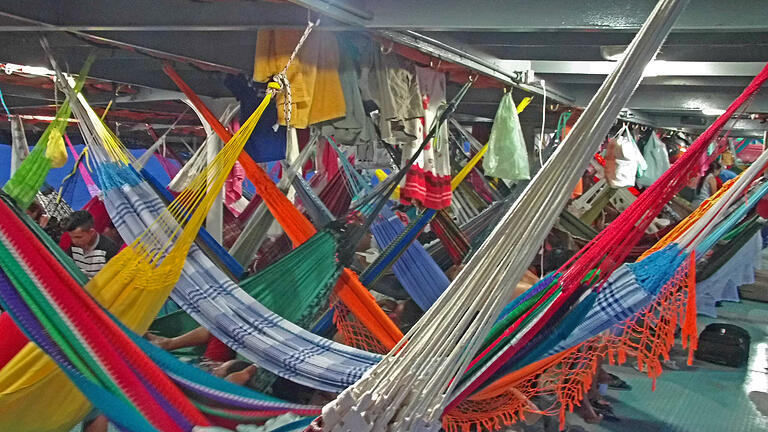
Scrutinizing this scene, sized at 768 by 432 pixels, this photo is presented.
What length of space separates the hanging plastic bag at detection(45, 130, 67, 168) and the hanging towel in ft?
2.01

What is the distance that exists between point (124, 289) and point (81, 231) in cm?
125

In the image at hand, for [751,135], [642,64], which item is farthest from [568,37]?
[751,135]

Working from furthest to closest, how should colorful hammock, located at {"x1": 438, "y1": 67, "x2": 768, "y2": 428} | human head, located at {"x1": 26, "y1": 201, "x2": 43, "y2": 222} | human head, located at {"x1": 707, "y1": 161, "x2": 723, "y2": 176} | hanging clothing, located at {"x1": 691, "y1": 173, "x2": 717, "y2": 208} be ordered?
hanging clothing, located at {"x1": 691, "y1": 173, "x2": 717, "y2": 208}
human head, located at {"x1": 707, "y1": 161, "x2": 723, "y2": 176}
human head, located at {"x1": 26, "y1": 201, "x2": 43, "y2": 222}
colorful hammock, located at {"x1": 438, "y1": 67, "x2": 768, "y2": 428}

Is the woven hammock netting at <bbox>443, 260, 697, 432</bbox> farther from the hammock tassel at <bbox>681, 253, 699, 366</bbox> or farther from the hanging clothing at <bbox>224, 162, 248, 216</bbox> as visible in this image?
the hanging clothing at <bbox>224, 162, 248, 216</bbox>

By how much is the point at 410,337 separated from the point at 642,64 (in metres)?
0.57

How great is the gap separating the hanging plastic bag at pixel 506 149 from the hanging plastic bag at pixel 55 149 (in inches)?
64.8

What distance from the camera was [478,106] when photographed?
371 centimetres

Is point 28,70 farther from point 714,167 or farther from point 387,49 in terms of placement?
point 714,167

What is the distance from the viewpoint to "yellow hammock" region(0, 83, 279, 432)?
144 centimetres

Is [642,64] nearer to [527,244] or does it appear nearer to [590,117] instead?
[590,117]

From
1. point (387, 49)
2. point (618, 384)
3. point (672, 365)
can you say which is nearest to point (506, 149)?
point (387, 49)

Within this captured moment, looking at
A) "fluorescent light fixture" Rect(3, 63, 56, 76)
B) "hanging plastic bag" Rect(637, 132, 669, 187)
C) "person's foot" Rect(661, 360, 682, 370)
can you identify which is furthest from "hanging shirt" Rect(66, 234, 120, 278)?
"hanging plastic bag" Rect(637, 132, 669, 187)

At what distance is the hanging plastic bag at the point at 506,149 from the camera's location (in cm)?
271

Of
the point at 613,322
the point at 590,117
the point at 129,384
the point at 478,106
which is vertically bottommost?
the point at 129,384
